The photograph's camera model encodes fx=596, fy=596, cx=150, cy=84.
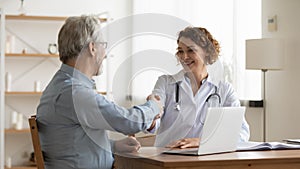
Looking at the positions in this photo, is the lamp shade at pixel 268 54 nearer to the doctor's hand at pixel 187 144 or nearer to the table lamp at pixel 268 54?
the table lamp at pixel 268 54

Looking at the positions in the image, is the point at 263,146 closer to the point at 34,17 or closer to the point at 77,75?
the point at 77,75

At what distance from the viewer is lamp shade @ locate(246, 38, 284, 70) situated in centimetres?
424

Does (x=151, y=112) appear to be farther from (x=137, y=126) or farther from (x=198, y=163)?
(x=198, y=163)

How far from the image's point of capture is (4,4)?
20.5 feet

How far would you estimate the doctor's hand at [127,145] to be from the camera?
2.45 m

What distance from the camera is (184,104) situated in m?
3.13

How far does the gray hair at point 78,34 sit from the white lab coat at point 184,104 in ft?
2.42

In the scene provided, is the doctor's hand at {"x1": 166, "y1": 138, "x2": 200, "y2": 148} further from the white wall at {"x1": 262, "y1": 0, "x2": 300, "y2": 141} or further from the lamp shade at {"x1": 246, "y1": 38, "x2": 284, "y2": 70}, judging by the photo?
the white wall at {"x1": 262, "y1": 0, "x2": 300, "y2": 141}

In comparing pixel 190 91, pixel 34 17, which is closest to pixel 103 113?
pixel 190 91

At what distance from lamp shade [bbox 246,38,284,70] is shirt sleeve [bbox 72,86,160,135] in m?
2.17

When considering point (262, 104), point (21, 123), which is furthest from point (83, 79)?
point (21, 123)

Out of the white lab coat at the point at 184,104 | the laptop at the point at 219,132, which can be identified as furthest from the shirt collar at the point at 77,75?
the white lab coat at the point at 184,104

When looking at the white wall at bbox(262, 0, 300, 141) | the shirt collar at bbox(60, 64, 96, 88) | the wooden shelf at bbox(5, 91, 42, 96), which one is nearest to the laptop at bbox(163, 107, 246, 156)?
the shirt collar at bbox(60, 64, 96, 88)

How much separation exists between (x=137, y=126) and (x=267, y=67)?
7.21ft
